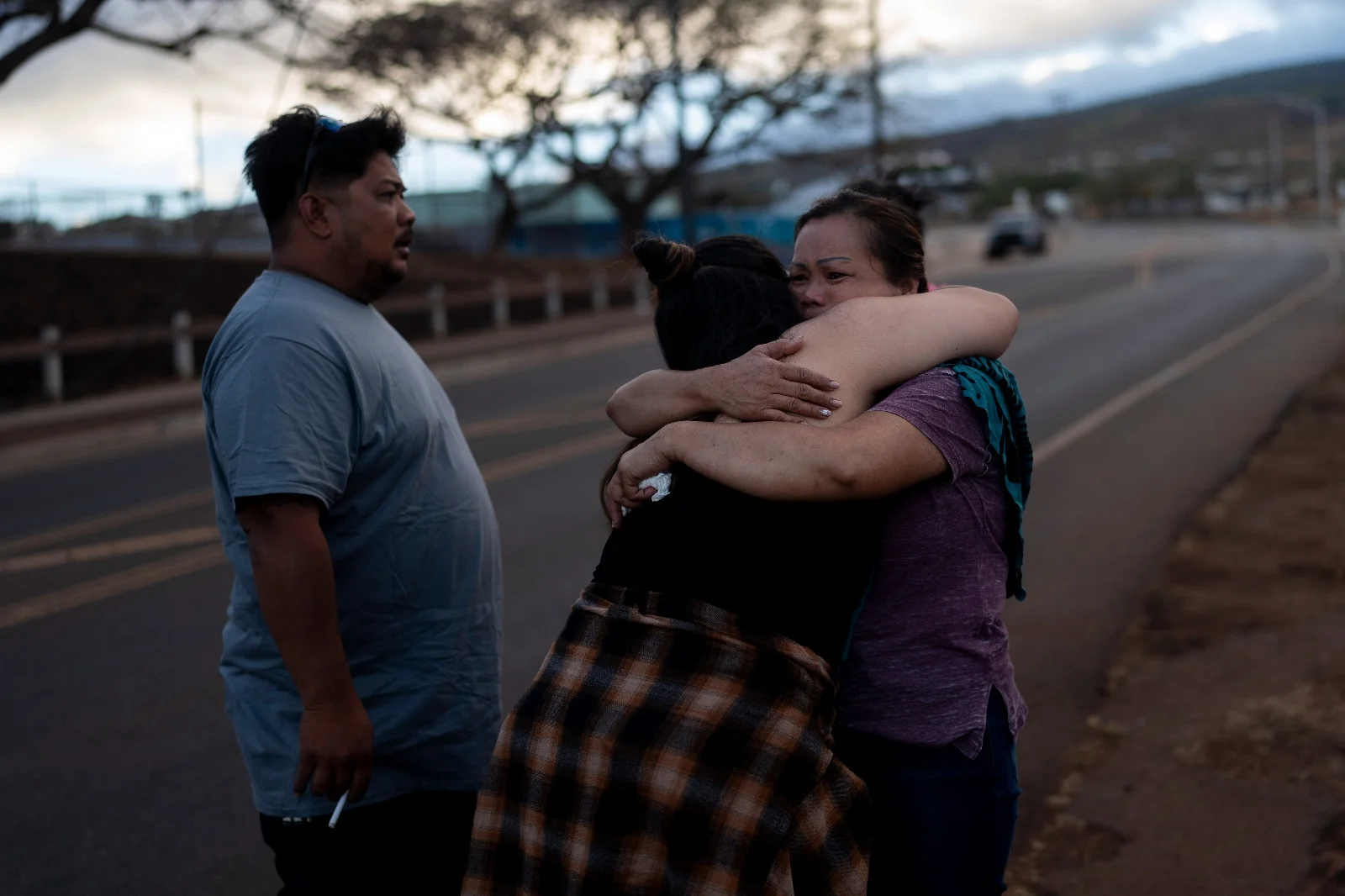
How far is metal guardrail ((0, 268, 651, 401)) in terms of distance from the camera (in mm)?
17406

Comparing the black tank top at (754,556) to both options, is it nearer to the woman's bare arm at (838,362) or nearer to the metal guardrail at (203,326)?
the woman's bare arm at (838,362)

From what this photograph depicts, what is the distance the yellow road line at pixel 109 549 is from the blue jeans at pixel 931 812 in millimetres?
7232

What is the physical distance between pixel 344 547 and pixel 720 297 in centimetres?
90

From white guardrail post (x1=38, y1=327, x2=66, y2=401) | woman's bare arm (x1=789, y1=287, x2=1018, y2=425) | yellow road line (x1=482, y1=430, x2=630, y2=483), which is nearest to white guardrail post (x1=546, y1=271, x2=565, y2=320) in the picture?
white guardrail post (x1=38, y1=327, x2=66, y2=401)

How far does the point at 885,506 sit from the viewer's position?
2164 millimetres

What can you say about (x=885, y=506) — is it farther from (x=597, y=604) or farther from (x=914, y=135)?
(x=914, y=135)

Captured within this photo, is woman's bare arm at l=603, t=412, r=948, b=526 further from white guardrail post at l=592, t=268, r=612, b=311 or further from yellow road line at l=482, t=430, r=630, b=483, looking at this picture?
white guardrail post at l=592, t=268, r=612, b=311

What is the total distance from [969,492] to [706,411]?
45 centimetres

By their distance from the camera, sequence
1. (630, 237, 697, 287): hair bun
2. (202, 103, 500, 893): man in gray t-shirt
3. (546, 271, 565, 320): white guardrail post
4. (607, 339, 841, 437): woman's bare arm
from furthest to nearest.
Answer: (546, 271, 565, 320): white guardrail post < (202, 103, 500, 893): man in gray t-shirt < (630, 237, 697, 287): hair bun < (607, 339, 841, 437): woman's bare arm

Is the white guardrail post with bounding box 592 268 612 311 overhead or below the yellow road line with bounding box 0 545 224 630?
overhead

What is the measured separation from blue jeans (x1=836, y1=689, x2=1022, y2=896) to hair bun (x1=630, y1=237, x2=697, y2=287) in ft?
2.64

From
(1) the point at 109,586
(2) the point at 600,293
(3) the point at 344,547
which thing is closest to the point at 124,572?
(1) the point at 109,586

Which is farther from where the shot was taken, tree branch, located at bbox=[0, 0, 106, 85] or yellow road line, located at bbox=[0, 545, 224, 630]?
tree branch, located at bbox=[0, 0, 106, 85]

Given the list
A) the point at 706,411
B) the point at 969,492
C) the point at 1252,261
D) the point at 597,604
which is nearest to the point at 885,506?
the point at 969,492
